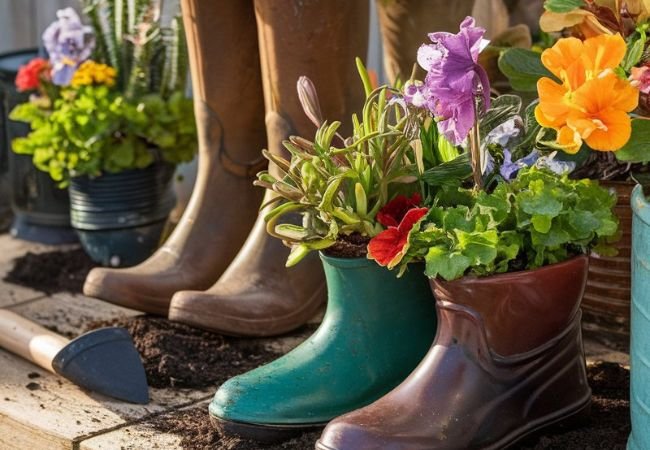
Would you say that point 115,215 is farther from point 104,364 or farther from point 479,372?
point 479,372

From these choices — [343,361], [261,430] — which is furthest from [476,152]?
[261,430]

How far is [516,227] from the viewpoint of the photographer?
1.43 m

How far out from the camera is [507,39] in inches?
88.0

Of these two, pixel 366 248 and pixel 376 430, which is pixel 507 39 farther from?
pixel 376 430

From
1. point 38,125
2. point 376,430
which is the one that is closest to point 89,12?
point 38,125

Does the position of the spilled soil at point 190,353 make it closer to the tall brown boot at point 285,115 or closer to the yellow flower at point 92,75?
the tall brown boot at point 285,115

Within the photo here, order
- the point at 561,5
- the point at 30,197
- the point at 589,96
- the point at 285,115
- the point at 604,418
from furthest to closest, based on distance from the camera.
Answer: the point at 30,197 < the point at 285,115 < the point at 604,418 < the point at 561,5 < the point at 589,96

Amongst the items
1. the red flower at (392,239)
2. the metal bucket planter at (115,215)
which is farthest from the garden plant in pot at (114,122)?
the red flower at (392,239)

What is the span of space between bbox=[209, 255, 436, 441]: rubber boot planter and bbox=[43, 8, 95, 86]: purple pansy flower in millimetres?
1331

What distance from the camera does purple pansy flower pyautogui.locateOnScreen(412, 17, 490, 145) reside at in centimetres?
139

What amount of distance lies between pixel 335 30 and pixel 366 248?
0.54 meters

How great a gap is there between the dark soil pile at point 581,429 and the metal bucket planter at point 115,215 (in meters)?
0.91

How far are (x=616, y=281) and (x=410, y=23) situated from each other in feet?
2.19

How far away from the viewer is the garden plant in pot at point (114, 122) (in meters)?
2.59
